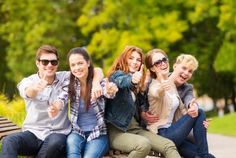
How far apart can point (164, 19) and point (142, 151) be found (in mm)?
19819

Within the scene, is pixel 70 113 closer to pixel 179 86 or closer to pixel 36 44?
pixel 179 86

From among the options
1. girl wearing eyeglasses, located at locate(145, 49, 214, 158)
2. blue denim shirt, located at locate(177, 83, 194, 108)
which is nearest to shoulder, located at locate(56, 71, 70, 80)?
girl wearing eyeglasses, located at locate(145, 49, 214, 158)

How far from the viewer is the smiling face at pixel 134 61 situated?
6328 mm

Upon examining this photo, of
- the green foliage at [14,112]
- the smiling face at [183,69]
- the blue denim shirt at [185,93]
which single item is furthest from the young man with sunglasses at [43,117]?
the green foliage at [14,112]

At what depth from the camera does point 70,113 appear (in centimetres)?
620

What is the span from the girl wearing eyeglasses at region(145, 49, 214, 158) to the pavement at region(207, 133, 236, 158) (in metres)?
3.81

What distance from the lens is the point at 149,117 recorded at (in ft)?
21.7

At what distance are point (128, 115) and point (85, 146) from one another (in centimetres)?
56

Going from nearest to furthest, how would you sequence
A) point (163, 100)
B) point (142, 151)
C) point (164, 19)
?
point (142, 151) → point (163, 100) → point (164, 19)

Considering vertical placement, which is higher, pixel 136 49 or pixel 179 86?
pixel 136 49

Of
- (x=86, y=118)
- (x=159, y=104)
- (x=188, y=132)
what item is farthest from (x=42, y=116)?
(x=188, y=132)

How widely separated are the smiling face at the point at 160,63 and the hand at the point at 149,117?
1.59 ft

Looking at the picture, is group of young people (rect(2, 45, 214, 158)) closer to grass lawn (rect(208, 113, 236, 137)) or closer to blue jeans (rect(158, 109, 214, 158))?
blue jeans (rect(158, 109, 214, 158))

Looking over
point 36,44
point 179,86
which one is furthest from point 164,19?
point 179,86
